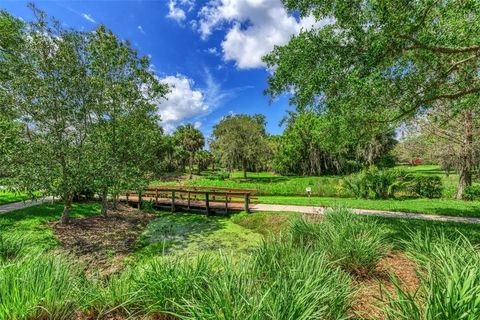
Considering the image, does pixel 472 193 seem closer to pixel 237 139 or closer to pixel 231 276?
pixel 231 276

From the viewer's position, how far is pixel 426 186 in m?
14.9

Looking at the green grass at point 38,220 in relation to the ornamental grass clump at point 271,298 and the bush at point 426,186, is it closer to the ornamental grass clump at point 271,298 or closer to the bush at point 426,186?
the ornamental grass clump at point 271,298

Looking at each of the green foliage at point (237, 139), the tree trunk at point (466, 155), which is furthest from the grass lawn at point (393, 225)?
the green foliage at point (237, 139)

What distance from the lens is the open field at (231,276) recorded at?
2533 millimetres

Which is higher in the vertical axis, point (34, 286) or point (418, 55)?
point (418, 55)

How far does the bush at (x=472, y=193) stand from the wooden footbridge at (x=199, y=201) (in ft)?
37.5

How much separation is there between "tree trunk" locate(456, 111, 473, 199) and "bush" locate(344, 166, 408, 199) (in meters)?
2.73

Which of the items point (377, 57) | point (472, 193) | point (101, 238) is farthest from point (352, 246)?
point (472, 193)

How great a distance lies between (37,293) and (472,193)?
710 inches

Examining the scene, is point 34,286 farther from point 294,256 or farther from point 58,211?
point 58,211

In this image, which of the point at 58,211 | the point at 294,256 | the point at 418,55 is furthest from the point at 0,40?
the point at 418,55

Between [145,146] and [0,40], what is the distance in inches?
389

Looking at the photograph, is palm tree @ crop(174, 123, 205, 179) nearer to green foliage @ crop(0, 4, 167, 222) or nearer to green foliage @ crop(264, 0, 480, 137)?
green foliage @ crop(0, 4, 167, 222)

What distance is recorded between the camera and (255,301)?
7.98 feet
